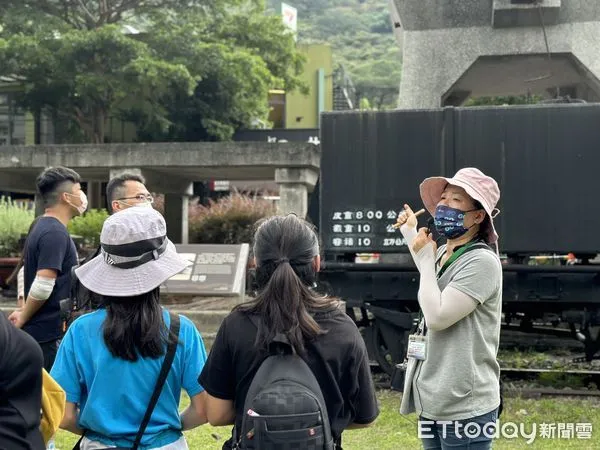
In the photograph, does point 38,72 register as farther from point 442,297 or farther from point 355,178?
point 442,297

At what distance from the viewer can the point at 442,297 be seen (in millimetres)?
3316

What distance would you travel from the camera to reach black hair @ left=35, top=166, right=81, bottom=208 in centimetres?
486

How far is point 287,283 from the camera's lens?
8.79 ft

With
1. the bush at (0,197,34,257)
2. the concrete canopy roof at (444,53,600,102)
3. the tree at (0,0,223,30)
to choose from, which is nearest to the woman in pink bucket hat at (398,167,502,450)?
the concrete canopy roof at (444,53,600,102)

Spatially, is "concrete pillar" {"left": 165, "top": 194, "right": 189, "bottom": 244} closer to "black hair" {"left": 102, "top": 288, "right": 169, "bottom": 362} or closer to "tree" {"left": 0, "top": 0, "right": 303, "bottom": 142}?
"tree" {"left": 0, "top": 0, "right": 303, "bottom": 142}

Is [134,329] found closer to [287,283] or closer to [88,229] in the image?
[287,283]

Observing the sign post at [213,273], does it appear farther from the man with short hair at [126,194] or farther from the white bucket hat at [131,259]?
the white bucket hat at [131,259]

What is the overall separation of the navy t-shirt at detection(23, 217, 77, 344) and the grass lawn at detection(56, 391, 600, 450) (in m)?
1.57

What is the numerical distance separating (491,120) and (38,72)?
21.7 metres

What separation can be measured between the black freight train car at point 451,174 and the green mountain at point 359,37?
5185 cm

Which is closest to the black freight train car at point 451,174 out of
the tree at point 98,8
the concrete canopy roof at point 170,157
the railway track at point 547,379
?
the railway track at point 547,379

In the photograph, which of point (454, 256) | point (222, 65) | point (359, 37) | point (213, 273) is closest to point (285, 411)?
point (454, 256)

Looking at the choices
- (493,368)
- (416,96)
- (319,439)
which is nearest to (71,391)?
(319,439)

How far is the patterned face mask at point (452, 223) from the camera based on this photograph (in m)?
3.62
